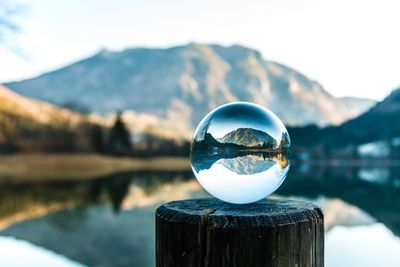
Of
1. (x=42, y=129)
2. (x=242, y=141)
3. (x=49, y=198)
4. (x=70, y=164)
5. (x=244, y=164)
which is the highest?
(x=242, y=141)

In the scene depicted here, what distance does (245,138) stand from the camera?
219cm

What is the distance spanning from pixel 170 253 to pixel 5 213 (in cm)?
1968

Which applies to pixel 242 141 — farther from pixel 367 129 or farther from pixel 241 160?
pixel 367 129

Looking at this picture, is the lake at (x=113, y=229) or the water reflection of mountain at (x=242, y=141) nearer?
the water reflection of mountain at (x=242, y=141)

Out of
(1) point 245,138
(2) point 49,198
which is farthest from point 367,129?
(1) point 245,138

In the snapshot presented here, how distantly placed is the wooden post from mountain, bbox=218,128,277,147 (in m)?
0.36

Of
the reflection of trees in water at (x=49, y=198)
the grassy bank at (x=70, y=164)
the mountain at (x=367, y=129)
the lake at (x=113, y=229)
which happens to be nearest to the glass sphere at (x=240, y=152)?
the lake at (x=113, y=229)

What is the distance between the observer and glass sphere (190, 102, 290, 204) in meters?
2.19

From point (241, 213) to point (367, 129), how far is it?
311 feet

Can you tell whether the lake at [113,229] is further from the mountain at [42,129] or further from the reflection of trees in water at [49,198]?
the mountain at [42,129]

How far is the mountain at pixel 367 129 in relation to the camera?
77.6 m

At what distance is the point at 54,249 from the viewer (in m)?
14.8

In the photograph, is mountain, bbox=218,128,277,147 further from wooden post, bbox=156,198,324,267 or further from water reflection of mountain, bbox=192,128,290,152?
wooden post, bbox=156,198,324,267

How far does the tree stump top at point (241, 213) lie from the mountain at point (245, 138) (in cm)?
32
